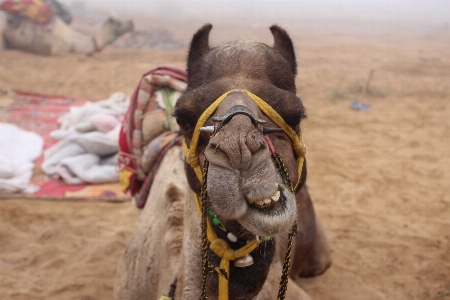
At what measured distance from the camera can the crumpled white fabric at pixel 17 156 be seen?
655 centimetres

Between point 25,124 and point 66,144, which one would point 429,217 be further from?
point 25,124

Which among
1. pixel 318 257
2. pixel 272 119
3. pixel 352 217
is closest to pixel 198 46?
pixel 272 119

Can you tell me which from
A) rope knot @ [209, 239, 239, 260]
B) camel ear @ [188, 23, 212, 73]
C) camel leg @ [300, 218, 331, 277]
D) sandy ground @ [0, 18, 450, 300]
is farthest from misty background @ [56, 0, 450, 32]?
rope knot @ [209, 239, 239, 260]

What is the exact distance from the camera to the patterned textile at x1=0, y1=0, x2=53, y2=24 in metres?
15.6

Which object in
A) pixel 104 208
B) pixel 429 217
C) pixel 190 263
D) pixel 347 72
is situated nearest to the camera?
pixel 190 263

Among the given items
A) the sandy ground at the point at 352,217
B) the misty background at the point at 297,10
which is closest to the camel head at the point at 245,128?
the sandy ground at the point at 352,217

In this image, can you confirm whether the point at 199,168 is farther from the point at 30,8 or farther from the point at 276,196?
the point at 30,8

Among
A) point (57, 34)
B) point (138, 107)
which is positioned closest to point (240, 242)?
point (138, 107)

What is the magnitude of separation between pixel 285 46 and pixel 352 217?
151 inches

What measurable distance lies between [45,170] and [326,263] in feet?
15.5

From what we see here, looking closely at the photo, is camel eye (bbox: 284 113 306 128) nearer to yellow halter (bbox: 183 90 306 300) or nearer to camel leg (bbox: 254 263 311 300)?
yellow halter (bbox: 183 90 306 300)

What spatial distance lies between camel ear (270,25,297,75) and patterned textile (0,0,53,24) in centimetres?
1553

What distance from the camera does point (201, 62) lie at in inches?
96.6

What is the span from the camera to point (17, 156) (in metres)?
7.37
